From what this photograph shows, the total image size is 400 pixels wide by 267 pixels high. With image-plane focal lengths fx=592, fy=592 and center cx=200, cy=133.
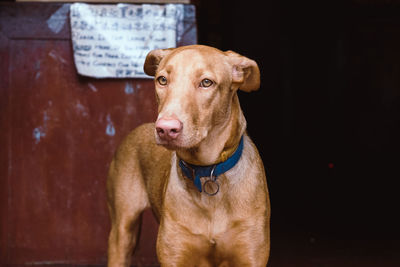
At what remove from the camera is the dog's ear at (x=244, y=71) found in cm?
304

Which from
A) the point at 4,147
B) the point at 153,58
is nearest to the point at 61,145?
the point at 4,147

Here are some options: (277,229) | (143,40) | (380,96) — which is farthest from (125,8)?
(380,96)

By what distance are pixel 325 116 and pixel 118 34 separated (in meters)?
9.94

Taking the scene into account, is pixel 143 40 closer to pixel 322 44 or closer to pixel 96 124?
pixel 96 124

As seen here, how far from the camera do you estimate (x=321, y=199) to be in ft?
31.6

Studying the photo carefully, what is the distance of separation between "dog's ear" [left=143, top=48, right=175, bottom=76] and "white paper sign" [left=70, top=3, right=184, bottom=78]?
162cm

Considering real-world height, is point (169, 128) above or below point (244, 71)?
below

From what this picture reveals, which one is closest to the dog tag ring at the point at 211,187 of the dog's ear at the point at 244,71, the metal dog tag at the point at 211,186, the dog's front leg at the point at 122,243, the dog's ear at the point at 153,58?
the metal dog tag at the point at 211,186

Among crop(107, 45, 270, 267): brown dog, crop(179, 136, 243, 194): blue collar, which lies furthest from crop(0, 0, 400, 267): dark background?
crop(179, 136, 243, 194): blue collar

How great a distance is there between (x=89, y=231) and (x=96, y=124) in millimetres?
932

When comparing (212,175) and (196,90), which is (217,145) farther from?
(196,90)

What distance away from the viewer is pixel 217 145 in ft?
10.0

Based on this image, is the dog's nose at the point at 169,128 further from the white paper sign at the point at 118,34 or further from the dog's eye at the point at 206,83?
the white paper sign at the point at 118,34

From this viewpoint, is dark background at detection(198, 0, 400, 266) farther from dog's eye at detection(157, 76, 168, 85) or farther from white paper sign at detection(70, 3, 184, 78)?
dog's eye at detection(157, 76, 168, 85)
